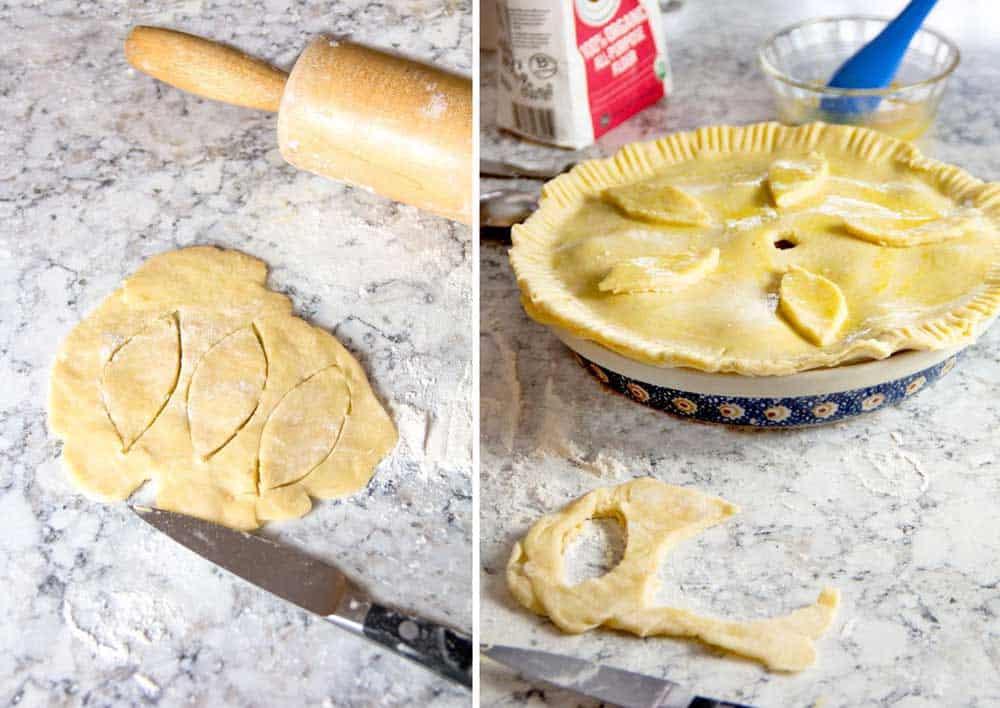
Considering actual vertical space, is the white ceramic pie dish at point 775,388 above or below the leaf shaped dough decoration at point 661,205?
below

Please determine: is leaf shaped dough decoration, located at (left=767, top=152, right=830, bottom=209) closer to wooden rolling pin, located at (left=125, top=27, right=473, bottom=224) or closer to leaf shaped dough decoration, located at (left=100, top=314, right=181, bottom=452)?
wooden rolling pin, located at (left=125, top=27, right=473, bottom=224)

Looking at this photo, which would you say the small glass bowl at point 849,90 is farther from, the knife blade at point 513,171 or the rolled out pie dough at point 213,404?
the rolled out pie dough at point 213,404

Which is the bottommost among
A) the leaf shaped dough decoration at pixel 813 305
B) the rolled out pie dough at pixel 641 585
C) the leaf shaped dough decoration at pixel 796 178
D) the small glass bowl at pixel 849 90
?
the rolled out pie dough at pixel 641 585

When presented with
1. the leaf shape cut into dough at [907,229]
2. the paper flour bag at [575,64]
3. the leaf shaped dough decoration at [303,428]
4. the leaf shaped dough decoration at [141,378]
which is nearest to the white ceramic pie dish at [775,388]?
the leaf shape cut into dough at [907,229]

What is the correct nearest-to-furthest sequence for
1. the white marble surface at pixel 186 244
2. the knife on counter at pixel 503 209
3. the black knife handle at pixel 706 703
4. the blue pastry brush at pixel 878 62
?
the black knife handle at pixel 706 703, the white marble surface at pixel 186 244, the knife on counter at pixel 503 209, the blue pastry brush at pixel 878 62

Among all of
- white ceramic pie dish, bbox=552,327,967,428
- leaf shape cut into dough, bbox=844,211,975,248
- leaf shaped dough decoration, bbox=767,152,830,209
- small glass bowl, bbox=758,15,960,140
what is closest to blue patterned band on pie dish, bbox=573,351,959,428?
white ceramic pie dish, bbox=552,327,967,428

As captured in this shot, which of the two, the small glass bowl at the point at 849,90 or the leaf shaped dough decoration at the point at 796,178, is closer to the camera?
the leaf shaped dough decoration at the point at 796,178

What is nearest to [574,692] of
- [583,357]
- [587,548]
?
[587,548]

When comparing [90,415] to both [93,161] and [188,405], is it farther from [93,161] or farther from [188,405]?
[93,161]
